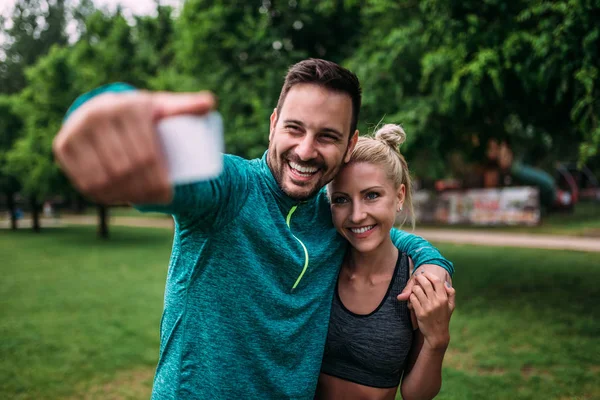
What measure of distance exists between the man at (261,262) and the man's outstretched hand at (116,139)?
31 centimetres

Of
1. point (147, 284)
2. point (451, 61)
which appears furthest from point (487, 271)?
point (147, 284)

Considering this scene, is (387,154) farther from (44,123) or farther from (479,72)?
(44,123)

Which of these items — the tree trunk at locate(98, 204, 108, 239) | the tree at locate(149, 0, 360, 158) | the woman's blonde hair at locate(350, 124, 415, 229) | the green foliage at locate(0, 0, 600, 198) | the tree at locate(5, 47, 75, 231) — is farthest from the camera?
the tree trunk at locate(98, 204, 108, 239)

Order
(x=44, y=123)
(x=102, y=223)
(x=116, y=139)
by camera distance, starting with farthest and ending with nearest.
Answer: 1. (x=102, y=223)
2. (x=44, y=123)
3. (x=116, y=139)

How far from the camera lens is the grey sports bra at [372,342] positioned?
208 centimetres

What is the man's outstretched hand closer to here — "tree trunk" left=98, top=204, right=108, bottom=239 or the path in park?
the path in park

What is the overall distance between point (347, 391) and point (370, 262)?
0.61 m

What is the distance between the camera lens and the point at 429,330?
193 centimetres

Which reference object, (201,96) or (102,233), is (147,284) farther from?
(102,233)

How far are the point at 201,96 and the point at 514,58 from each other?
6039mm

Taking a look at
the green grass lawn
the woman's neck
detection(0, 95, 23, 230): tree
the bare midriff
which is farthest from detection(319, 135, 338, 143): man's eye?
detection(0, 95, 23, 230): tree

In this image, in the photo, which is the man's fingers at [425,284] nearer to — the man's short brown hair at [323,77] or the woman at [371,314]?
the woman at [371,314]

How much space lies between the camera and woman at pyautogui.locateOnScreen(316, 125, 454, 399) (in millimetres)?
2070

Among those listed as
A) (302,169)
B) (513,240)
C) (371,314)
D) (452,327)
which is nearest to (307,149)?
(302,169)
